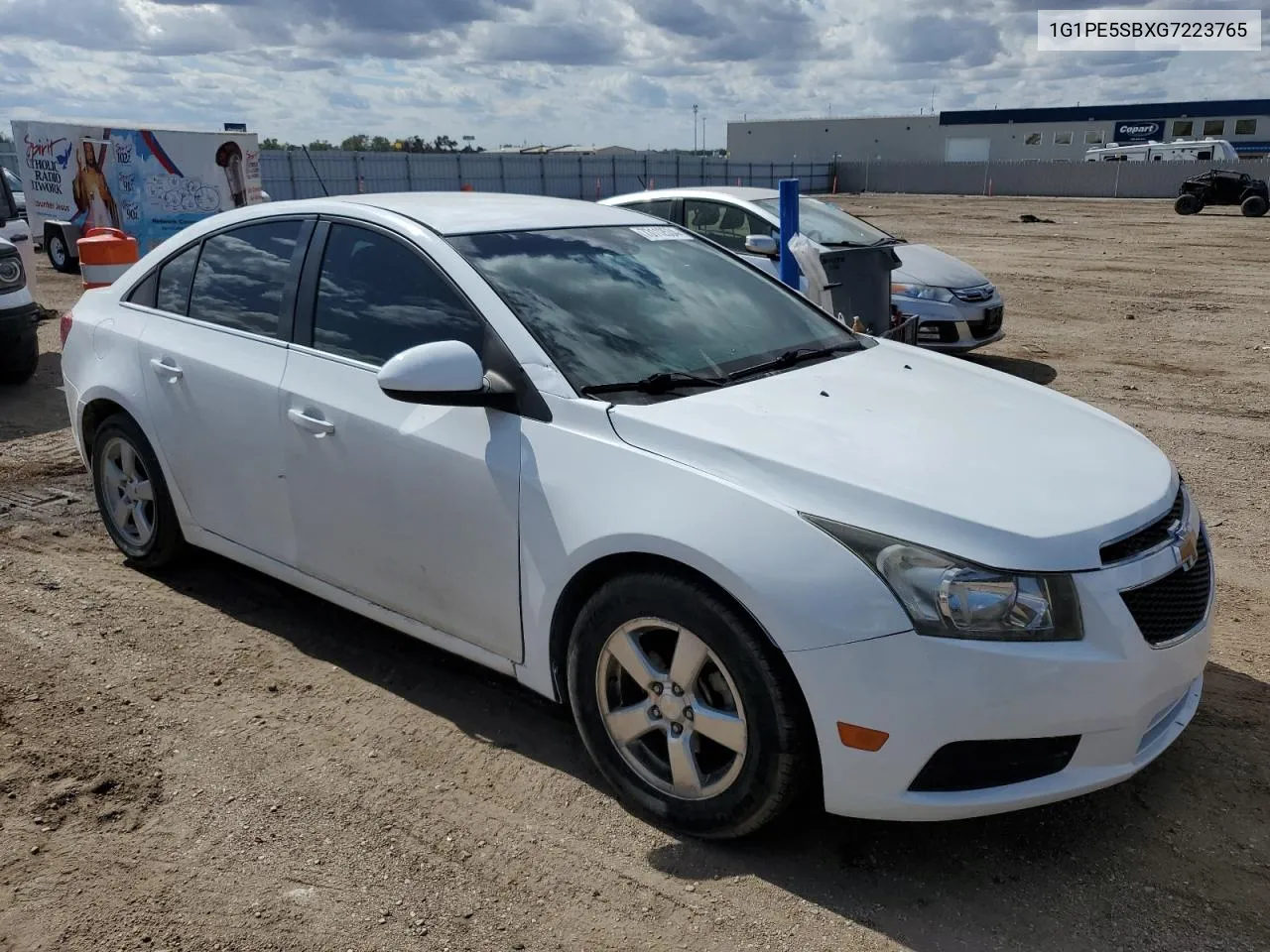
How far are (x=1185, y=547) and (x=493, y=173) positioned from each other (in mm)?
33701

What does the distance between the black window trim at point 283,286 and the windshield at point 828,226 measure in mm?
6233

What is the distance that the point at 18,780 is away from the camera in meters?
3.36

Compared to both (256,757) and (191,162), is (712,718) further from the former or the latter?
(191,162)

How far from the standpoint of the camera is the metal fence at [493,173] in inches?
1173

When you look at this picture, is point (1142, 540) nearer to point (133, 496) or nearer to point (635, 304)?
point (635, 304)

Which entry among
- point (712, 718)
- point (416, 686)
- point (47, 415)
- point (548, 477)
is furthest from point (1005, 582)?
point (47, 415)

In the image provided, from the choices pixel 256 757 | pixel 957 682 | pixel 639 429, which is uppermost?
pixel 639 429

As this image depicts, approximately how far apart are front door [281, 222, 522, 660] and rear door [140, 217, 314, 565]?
14 centimetres

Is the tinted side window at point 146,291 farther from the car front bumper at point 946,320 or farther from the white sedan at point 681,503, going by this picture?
the car front bumper at point 946,320

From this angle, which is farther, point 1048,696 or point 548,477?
point 548,477

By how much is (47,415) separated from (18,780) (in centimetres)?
571

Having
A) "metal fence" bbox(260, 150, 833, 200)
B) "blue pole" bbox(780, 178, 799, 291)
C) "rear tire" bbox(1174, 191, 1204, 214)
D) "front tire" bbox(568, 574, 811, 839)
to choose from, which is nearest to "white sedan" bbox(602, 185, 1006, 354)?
"blue pole" bbox(780, 178, 799, 291)

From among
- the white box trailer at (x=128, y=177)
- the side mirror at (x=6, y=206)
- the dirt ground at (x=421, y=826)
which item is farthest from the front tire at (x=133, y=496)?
the white box trailer at (x=128, y=177)

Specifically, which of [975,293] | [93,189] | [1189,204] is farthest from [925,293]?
[1189,204]
